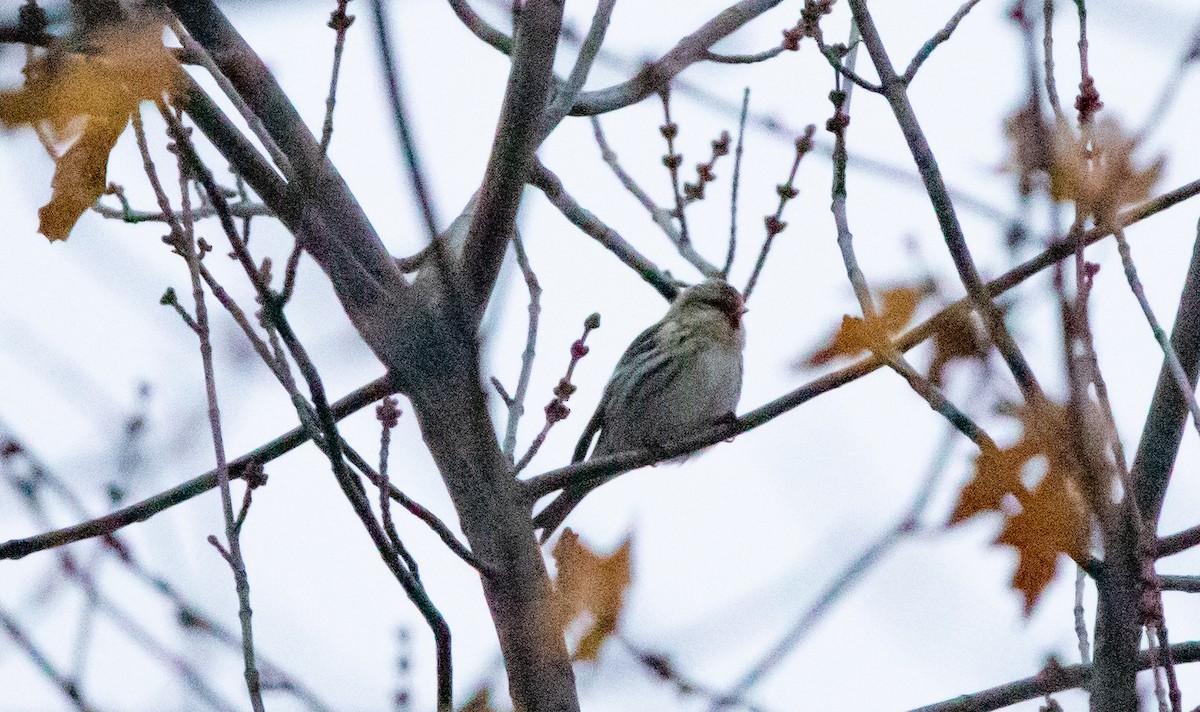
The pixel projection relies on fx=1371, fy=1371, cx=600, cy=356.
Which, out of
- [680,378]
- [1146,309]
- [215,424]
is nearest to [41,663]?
[215,424]

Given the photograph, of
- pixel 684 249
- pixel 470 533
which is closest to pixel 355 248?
pixel 470 533

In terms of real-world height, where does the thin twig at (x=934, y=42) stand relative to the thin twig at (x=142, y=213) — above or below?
below

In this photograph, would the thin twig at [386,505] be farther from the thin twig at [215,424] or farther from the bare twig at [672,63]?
the bare twig at [672,63]

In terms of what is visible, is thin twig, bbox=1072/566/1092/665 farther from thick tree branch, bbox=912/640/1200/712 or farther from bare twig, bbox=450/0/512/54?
bare twig, bbox=450/0/512/54

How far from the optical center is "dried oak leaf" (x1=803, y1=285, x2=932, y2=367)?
103 inches

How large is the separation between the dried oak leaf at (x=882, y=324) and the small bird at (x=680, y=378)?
14.5 ft

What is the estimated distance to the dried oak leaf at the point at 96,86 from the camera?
254cm

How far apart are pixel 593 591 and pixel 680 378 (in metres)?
4.42

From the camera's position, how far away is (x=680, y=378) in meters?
7.32

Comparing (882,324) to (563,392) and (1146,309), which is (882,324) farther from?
(563,392)

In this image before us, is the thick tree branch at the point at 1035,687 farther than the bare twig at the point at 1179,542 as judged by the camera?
Yes

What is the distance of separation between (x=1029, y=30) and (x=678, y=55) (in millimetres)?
3083

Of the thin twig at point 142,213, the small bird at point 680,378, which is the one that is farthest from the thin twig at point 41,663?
the small bird at point 680,378

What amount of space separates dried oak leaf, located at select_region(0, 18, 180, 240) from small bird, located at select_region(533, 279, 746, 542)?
15.0ft
